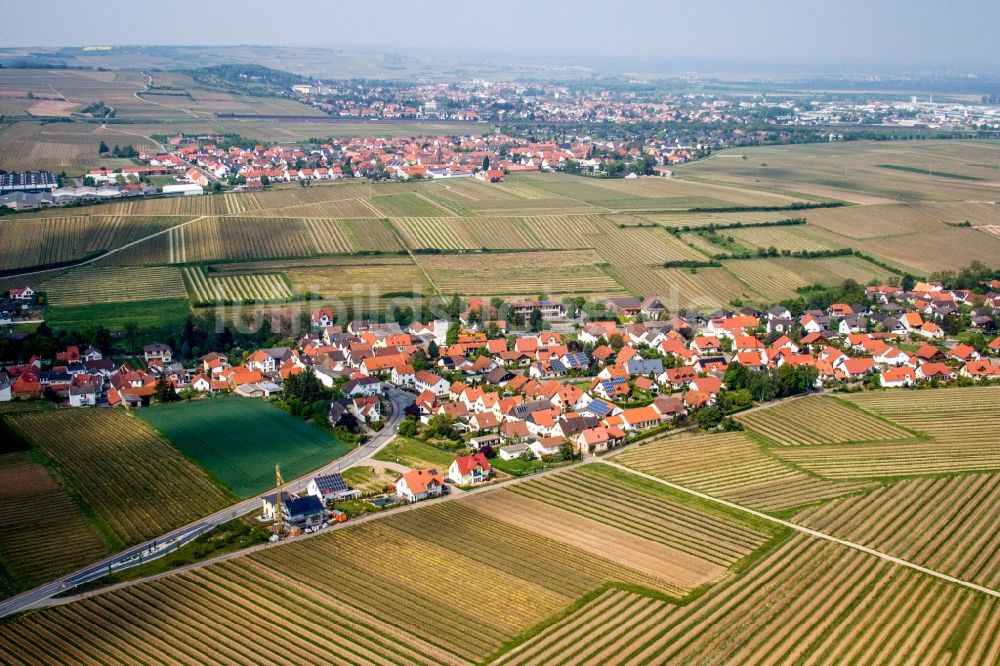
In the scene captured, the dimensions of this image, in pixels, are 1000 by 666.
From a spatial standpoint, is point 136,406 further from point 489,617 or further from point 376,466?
point 489,617

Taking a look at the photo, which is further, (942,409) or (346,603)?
(942,409)

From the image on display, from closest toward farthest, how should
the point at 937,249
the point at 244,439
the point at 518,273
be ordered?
the point at 244,439 → the point at 518,273 → the point at 937,249

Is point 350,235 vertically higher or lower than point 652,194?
lower

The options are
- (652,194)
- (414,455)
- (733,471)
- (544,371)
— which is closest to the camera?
(733,471)

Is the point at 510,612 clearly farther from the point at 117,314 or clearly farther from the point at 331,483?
the point at 117,314

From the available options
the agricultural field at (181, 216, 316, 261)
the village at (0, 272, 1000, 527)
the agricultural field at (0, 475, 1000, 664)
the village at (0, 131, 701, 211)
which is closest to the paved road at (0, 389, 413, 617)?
the agricultural field at (0, 475, 1000, 664)

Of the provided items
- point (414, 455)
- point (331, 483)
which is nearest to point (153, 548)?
point (331, 483)

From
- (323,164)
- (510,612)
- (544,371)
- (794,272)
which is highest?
(323,164)

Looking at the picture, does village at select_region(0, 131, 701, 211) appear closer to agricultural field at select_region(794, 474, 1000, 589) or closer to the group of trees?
the group of trees
